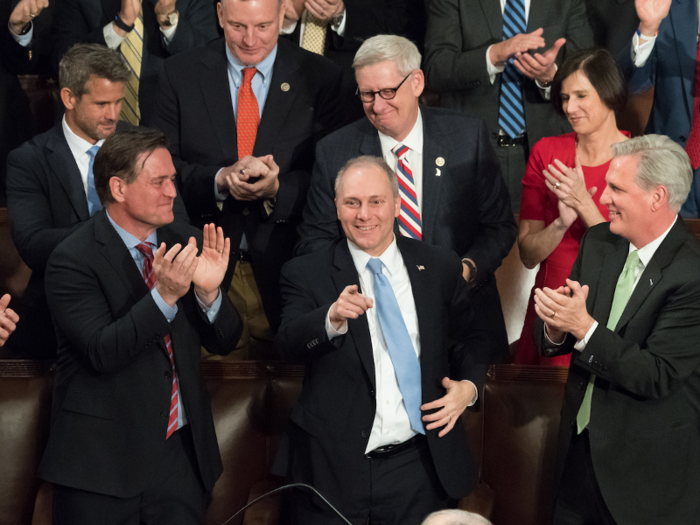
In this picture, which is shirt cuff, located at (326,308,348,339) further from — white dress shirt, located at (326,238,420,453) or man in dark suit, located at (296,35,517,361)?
man in dark suit, located at (296,35,517,361)

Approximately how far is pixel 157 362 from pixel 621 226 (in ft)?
4.58

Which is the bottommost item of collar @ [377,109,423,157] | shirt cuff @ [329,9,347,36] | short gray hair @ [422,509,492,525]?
short gray hair @ [422,509,492,525]

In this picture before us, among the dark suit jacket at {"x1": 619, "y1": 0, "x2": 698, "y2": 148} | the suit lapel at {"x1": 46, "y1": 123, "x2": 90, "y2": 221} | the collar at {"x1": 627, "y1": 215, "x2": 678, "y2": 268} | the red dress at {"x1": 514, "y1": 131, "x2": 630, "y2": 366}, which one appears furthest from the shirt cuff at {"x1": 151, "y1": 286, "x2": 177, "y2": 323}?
the dark suit jacket at {"x1": 619, "y1": 0, "x2": 698, "y2": 148}

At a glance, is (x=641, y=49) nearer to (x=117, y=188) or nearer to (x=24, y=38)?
(x=117, y=188)

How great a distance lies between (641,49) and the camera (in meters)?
3.38

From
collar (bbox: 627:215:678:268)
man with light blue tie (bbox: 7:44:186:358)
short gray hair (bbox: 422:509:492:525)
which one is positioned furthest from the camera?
man with light blue tie (bbox: 7:44:186:358)

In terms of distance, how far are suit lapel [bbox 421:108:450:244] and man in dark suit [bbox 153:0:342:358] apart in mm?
481

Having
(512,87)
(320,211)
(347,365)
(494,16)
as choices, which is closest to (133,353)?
(347,365)

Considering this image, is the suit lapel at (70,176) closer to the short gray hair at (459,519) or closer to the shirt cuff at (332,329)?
the shirt cuff at (332,329)

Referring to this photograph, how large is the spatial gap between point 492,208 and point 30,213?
1.64 m

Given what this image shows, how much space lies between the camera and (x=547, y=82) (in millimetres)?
3420

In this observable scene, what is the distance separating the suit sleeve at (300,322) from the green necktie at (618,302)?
2.43ft

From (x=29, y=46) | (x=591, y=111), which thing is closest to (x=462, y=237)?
(x=591, y=111)

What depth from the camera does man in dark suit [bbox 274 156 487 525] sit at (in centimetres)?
237
